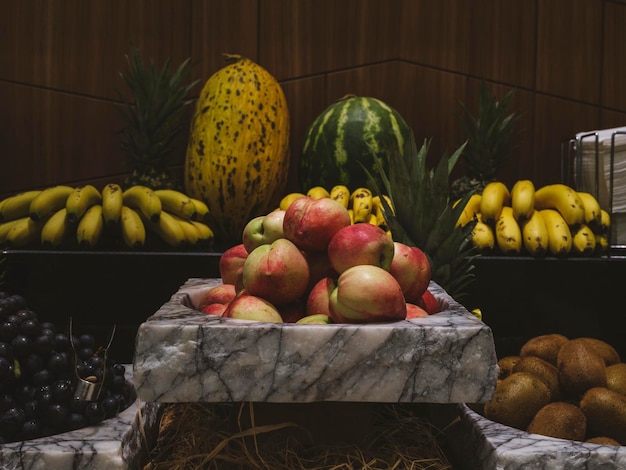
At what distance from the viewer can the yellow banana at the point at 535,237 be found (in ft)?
9.25

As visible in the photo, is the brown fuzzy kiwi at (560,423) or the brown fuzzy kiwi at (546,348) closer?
the brown fuzzy kiwi at (560,423)

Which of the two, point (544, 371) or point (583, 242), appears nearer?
point (544, 371)

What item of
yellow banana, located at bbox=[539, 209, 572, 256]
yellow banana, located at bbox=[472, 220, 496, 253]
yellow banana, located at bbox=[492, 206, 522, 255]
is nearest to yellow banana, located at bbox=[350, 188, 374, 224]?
yellow banana, located at bbox=[472, 220, 496, 253]

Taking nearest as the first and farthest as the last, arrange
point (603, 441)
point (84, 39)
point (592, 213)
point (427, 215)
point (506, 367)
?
point (603, 441) → point (506, 367) → point (427, 215) → point (592, 213) → point (84, 39)

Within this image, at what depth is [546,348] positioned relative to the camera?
1.80 meters

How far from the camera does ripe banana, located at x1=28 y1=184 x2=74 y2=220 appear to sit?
2.88 meters

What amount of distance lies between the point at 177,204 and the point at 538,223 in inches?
61.5

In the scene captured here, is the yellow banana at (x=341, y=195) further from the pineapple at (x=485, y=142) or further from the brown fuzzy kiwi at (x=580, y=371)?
the brown fuzzy kiwi at (x=580, y=371)

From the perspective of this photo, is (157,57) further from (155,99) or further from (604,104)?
(604,104)

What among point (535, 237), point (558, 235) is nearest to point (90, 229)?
point (535, 237)

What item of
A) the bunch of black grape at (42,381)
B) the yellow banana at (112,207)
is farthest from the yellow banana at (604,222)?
the bunch of black grape at (42,381)

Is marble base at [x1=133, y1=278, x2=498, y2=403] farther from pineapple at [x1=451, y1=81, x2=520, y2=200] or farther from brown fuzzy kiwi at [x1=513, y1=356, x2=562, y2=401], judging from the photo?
pineapple at [x1=451, y1=81, x2=520, y2=200]

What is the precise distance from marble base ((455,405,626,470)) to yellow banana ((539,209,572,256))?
159cm

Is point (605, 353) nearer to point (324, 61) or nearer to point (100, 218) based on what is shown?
point (100, 218)
